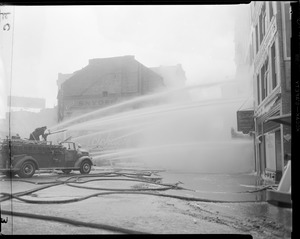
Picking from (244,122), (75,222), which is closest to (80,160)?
(75,222)

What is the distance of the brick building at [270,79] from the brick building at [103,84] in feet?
3.57

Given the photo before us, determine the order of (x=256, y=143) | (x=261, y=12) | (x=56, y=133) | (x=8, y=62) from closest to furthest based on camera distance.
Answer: (x=261, y=12) < (x=8, y=62) < (x=256, y=143) < (x=56, y=133)

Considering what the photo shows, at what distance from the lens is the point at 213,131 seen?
276 centimetres

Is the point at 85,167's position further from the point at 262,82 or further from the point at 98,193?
the point at 262,82

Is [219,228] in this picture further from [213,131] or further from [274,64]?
[274,64]

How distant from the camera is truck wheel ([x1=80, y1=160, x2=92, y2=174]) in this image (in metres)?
3.19

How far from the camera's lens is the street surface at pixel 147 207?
95.5 inches

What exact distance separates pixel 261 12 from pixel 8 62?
8.37 feet

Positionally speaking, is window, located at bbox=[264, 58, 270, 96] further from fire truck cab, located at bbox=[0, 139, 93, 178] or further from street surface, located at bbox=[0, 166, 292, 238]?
fire truck cab, located at bbox=[0, 139, 93, 178]

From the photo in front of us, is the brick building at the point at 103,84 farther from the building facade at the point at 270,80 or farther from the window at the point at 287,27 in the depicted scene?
the window at the point at 287,27

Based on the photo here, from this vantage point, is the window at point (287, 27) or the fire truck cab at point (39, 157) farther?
the fire truck cab at point (39, 157)

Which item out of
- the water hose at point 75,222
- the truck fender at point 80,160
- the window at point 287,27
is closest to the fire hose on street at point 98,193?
the water hose at point 75,222

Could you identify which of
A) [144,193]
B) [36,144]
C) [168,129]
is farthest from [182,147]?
[36,144]

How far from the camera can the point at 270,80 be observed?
2961 mm
